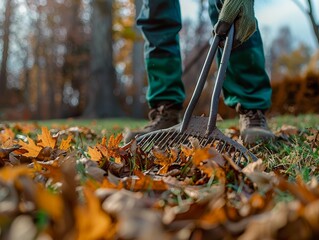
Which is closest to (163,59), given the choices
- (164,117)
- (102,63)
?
(164,117)

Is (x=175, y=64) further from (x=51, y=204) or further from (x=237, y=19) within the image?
(x=51, y=204)

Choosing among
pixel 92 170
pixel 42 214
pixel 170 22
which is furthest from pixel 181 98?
pixel 42 214

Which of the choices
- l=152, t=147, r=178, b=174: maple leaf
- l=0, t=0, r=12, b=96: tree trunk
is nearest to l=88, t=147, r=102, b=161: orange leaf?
l=152, t=147, r=178, b=174: maple leaf

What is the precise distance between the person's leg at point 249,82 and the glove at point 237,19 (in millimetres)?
632

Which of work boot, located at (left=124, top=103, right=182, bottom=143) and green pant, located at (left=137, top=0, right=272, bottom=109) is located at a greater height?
green pant, located at (left=137, top=0, right=272, bottom=109)

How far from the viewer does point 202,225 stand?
26.4 inches

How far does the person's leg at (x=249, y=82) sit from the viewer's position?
242 cm

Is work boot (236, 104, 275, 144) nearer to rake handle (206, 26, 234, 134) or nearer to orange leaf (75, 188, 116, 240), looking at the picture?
rake handle (206, 26, 234, 134)

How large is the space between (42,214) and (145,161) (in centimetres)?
80

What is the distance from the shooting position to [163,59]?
2.61 metres

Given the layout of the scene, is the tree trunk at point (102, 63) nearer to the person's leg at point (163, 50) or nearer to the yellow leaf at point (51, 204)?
the person's leg at point (163, 50)

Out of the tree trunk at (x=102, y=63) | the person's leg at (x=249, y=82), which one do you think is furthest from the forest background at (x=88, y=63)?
the person's leg at (x=249, y=82)

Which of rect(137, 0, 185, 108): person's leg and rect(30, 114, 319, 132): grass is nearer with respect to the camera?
rect(137, 0, 185, 108): person's leg

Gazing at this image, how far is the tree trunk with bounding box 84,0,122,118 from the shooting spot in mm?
11891
